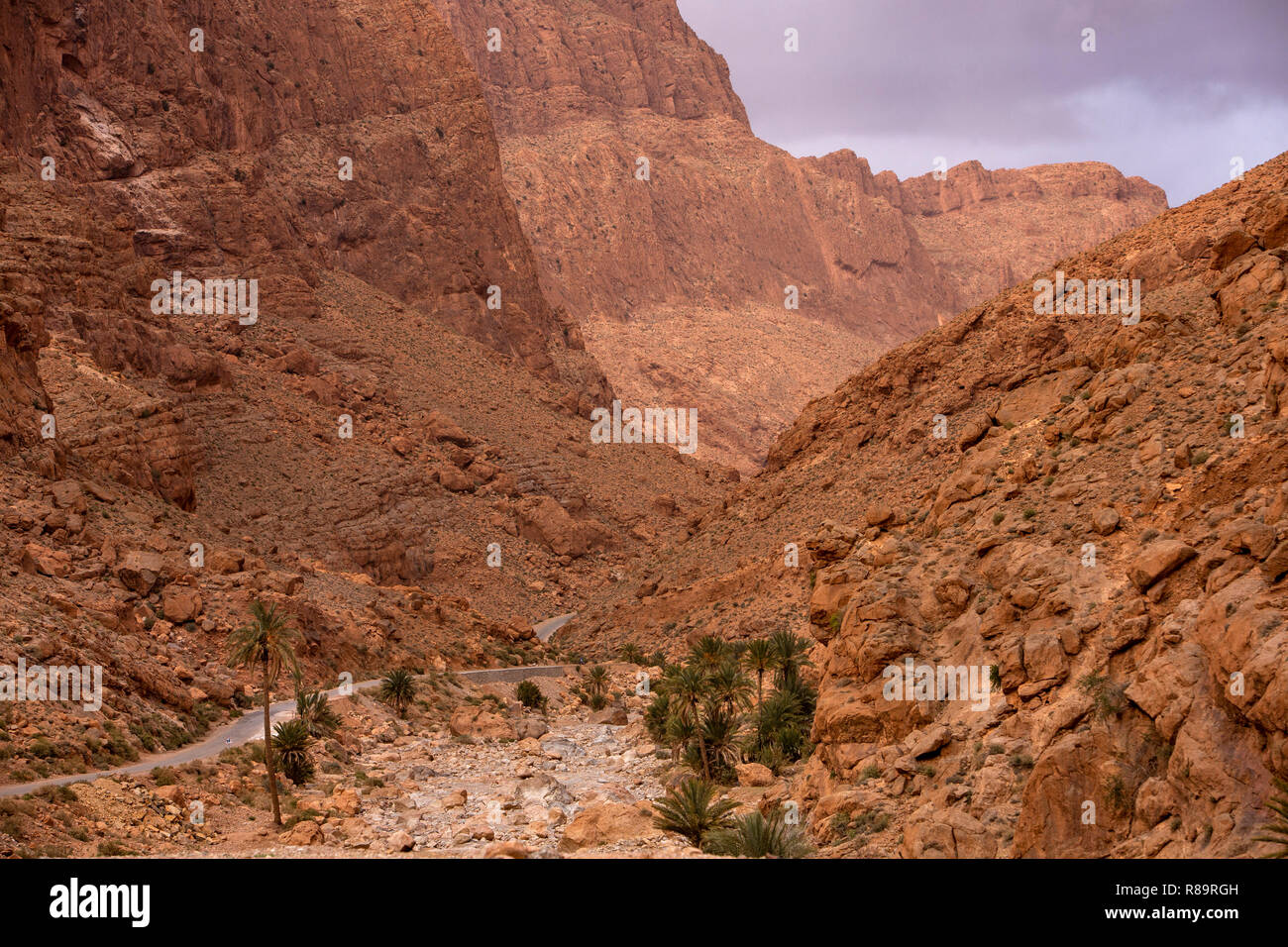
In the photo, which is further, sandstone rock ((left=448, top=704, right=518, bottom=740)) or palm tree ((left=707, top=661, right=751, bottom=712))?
sandstone rock ((left=448, top=704, right=518, bottom=740))

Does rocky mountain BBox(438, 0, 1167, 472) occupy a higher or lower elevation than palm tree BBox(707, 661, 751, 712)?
higher

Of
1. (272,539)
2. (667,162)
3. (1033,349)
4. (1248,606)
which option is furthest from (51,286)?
(667,162)

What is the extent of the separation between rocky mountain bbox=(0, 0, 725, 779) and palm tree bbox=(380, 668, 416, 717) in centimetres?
293

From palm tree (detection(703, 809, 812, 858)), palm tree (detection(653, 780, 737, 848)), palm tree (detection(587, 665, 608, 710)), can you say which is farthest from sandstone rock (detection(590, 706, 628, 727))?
palm tree (detection(703, 809, 812, 858))

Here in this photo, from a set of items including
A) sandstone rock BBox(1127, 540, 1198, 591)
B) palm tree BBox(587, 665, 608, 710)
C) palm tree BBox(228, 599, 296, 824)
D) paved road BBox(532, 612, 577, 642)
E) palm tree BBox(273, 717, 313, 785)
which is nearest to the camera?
sandstone rock BBox(1127, 540, 1198, 591)

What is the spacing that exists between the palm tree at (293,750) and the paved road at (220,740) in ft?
5.49

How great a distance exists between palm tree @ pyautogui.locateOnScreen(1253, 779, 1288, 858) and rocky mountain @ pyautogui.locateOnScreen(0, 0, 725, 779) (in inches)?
996

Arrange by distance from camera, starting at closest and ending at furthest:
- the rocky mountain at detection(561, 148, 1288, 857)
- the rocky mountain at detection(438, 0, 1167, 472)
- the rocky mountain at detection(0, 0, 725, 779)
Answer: the rocky mountain at detection(561, 148, 1288, 857)
the rocky mountain at detection(0, 0, 725, 779)
the rocky mountain at detection(438, 0, 1167, 472)

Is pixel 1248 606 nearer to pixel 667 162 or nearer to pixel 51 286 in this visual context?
pixel 51 286

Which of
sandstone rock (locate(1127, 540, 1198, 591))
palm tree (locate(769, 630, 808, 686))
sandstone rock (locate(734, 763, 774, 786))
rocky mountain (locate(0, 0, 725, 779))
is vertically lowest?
sandstone rock (locate(734, 763, 774, 786))

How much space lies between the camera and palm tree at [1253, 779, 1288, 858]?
42.4 feet

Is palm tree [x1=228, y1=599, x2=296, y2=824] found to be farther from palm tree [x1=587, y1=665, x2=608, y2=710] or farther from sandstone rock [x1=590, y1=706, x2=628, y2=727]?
palm tree [x1=587, y1=665, x2=608, y2=710]

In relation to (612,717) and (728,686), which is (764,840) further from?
(612,717)
